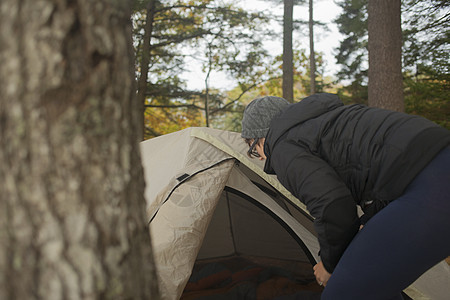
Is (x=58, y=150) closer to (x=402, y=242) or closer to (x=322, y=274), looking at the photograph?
(x=402, y=242)

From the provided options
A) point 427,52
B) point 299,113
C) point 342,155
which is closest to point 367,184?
point 342,155

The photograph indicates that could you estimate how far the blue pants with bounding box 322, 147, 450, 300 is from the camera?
3.93 ft

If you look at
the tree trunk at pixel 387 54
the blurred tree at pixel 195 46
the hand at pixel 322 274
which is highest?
the blurred tree at pixel 195 46

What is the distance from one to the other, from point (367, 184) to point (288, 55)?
7520 millimetres

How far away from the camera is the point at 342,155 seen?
1.37 metres

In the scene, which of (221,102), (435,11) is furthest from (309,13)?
(435,11)

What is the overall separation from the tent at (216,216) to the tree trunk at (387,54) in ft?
6.26

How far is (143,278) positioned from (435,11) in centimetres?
741

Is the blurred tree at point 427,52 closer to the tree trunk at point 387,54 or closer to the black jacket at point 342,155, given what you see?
the tree trunk at point 387,54

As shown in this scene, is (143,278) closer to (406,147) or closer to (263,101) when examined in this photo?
(406,147)

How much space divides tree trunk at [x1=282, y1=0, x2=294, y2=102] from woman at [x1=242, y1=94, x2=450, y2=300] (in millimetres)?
6816

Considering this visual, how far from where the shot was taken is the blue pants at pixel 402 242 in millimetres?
1199

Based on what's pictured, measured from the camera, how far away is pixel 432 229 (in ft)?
3.93

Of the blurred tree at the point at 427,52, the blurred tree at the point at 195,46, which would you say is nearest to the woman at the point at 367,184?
the blurred tree at the point at 427,52
